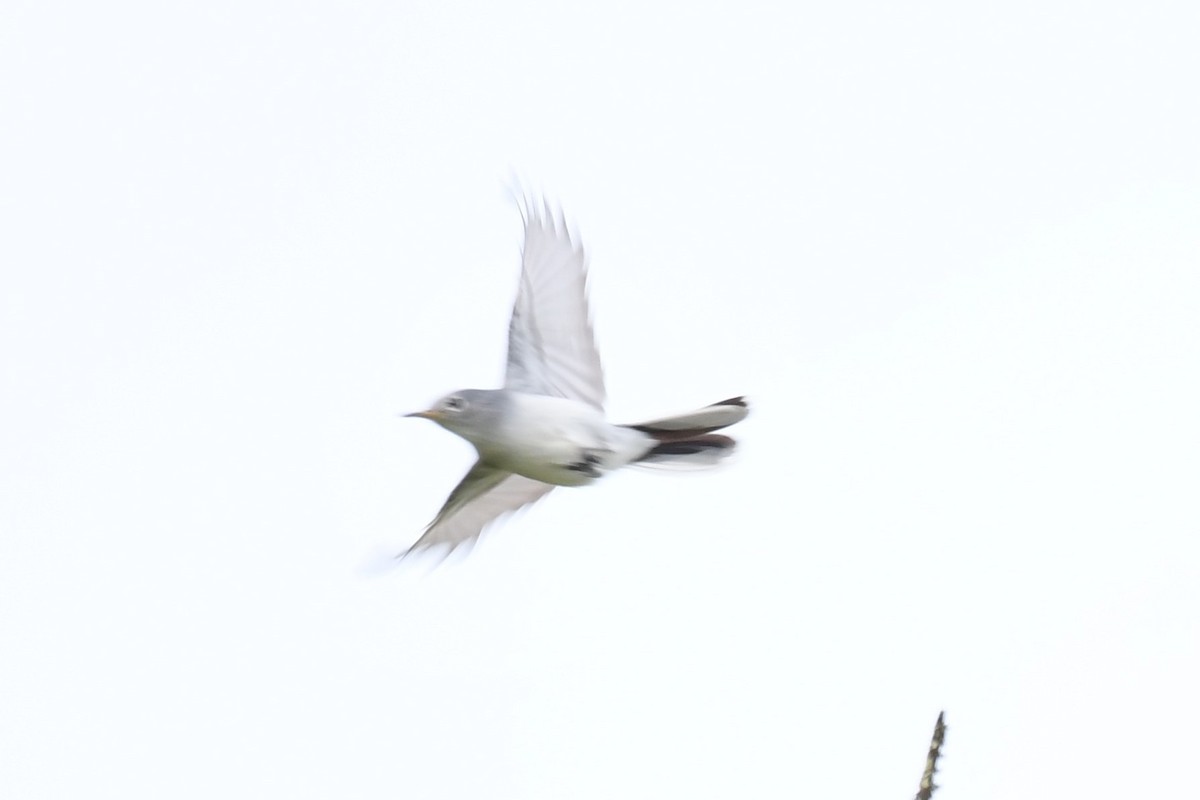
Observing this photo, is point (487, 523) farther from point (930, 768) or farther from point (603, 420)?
point (930, 768)

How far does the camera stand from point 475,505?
10820mm

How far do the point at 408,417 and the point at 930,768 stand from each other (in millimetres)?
5427

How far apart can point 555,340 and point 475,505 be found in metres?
1.35

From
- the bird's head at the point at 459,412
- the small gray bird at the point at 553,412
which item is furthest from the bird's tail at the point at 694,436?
the bird's head at the point at 459,412

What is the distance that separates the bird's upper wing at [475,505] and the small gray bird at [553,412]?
0.05 ft

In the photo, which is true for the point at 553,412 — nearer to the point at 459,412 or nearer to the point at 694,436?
the point at 459,412

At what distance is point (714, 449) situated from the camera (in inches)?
403

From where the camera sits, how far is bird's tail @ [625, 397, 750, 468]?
33.3 ft

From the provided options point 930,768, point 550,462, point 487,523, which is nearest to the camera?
point 930,768

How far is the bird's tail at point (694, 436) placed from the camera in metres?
10.1

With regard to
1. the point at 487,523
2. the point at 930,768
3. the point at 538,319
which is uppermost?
the point at 538,319

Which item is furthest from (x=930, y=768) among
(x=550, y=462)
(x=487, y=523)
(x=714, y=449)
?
(x=487, y=523)

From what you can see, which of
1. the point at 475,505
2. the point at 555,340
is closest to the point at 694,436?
the point at 555,340

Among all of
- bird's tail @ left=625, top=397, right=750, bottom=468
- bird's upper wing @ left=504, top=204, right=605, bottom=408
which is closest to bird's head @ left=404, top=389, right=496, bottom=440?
bird's upper wing @ left=504, top=204, right=605, bottom=408
